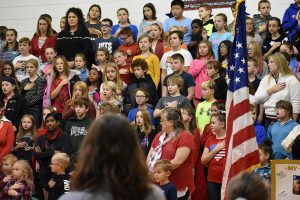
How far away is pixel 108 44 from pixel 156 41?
894mm

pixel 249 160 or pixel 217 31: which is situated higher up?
pixel 217 31

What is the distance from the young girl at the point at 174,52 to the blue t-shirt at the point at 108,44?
1.30 m

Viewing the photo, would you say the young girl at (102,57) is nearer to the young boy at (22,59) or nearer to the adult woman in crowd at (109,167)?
the young boy at (22,59)

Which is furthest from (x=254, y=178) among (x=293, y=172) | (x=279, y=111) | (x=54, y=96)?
(x=54, y=96)

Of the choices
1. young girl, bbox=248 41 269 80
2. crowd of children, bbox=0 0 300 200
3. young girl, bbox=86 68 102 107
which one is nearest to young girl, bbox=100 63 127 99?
crowd of children, bbox=0 0 300 200

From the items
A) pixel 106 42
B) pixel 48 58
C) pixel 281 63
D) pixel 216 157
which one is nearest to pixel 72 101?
pixel 48 58

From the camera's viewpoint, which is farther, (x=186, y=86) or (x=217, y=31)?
Result: (x=217, y=31)

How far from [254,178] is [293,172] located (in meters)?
3.48

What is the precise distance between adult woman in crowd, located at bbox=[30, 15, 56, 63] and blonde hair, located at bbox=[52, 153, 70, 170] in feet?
15.4

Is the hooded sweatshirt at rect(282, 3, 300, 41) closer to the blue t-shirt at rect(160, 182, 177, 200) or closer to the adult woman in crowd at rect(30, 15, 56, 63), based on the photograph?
the adult woman in crowd at rect(30, 15, 56, 63)

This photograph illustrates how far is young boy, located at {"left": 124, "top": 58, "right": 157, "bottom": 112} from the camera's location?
1170 cm

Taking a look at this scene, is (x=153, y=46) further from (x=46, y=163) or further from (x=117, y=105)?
(x=46, y=163)

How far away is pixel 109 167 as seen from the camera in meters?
3.29

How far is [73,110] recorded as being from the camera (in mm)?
11211
